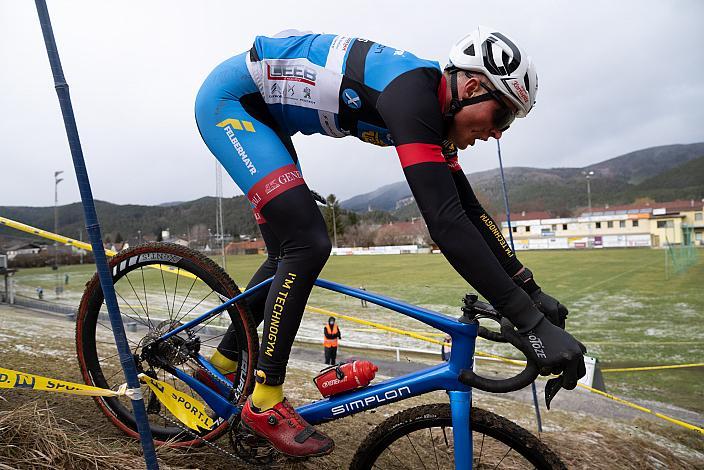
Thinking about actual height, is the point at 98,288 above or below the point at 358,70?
below

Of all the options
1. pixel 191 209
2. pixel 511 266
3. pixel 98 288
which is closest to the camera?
pixel 511 266

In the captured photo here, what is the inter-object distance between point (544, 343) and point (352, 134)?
4.67 feet

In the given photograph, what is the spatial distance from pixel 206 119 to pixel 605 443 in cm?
443

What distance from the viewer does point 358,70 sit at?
2195 mm

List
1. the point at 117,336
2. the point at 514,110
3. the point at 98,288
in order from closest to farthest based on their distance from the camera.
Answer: the point at 117,336, the point at 514,110, the point at 98,288

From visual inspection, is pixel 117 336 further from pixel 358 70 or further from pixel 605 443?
pixel 605 443

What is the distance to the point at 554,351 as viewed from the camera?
71.9 inches

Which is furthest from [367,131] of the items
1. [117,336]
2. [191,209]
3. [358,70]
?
[191,209]

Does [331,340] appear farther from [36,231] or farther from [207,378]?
[207,378]

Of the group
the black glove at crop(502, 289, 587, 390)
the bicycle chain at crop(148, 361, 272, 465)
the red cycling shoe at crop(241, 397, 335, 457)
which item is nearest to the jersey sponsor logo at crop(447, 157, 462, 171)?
the black glove at crop(502, 289, 587, 390)

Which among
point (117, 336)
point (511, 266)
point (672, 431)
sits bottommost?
point (672, 431)

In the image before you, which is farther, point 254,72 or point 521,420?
point 521,420

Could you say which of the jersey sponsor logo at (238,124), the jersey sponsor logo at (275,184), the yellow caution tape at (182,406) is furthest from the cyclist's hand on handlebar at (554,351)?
the yellow caution tape at (182,406)

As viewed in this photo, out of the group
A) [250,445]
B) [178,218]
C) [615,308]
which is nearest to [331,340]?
[250,445]
